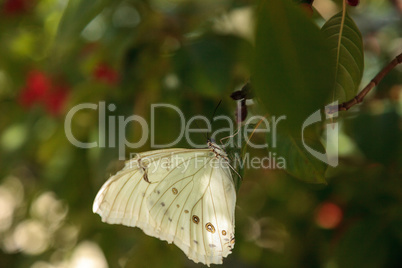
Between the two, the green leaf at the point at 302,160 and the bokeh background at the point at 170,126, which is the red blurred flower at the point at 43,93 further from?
the green leaf at the point at 302,160

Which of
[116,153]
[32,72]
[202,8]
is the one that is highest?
[202,8]

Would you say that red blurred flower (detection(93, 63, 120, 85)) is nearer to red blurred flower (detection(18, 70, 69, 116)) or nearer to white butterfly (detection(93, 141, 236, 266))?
red blurred flower (detection(18, 70, 69, 116))

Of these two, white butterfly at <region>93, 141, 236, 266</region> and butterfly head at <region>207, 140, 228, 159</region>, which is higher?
butterfly head at <region>207, 140, 228, 159</region>

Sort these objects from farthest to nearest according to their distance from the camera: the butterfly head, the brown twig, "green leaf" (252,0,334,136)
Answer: the butterfly head < the brown twig < "green leaf" (252,0,334,136)

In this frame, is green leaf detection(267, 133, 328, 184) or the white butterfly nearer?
green leaf detection(267, 133, 328, 184)

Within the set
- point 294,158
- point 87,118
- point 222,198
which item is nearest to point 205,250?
point 222,198

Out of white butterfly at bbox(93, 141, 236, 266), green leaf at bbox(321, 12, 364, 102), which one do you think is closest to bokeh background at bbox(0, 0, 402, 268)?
white butterfly at bbox(93, 141, 236, 266)

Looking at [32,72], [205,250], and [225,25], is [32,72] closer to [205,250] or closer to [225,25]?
[225,25]

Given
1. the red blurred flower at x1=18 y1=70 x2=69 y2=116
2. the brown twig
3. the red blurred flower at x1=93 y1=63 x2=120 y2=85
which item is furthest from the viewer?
the red blurred flower at x1=18 y1=70 x2=69 y2=116

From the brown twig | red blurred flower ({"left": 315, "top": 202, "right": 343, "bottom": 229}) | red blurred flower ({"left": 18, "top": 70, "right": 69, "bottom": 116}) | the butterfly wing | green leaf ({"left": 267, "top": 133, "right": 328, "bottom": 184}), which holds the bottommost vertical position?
red blurred flower ({"left": 315, "top": 202, "right": 343, "bottom": 229})
